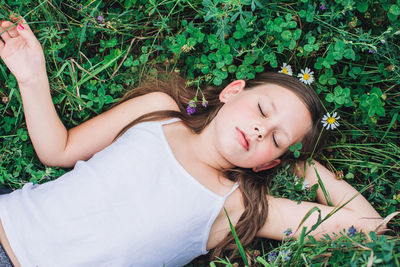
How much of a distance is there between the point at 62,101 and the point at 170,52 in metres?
0.99

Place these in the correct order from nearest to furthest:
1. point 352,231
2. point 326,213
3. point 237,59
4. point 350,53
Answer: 1. point 352,231
2. point 326,213
3. point 350,53
4. point 237,59

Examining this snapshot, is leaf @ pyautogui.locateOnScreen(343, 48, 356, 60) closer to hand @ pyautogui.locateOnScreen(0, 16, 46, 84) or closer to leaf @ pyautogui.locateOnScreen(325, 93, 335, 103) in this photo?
leaf @ pyautogui.locateOnScreen(325, 93, 335, 103)

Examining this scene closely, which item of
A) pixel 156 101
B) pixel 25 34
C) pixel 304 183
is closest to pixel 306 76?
pixel 304 183

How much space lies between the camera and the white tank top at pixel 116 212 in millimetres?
2477

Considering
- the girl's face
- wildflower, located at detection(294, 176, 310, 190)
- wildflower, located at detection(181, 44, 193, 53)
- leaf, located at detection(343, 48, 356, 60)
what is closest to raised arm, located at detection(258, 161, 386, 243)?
wildflower, located at detection(294, 176, 310, 190)

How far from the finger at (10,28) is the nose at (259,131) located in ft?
5.86

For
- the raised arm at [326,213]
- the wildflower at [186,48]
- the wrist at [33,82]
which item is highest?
the wrist at [33,82]

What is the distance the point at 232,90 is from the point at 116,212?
119cm

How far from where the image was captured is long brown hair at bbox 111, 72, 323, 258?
9.20 ft

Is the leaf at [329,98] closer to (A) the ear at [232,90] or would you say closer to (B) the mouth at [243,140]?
(A) the ear at [232,90]

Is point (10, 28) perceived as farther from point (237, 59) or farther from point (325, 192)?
point (325, 192)

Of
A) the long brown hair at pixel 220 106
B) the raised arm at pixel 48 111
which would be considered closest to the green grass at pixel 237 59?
the long brown hair at pixel 220 106

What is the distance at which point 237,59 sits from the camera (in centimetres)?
313

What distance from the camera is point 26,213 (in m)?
2.53
